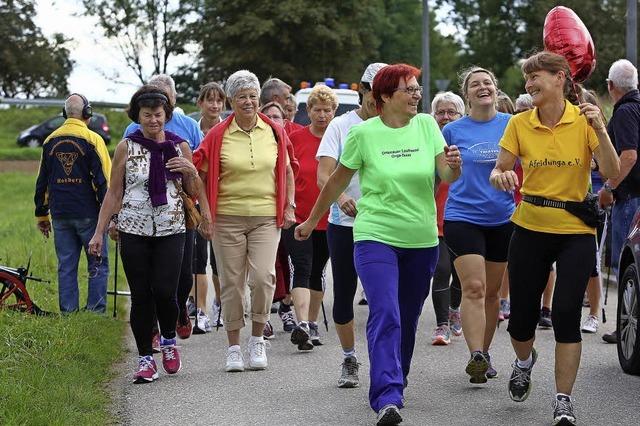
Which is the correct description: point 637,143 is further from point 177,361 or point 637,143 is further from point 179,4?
point 179,4

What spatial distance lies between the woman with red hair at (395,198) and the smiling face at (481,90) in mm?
1056

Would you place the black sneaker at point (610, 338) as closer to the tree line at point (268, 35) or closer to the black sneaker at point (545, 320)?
the black sneaker at point (545, 320)

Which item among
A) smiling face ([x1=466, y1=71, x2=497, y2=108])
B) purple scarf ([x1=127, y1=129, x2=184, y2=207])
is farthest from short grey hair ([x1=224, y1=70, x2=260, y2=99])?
smiling face ([x1=466, y1=71, x2=497, y2=108])

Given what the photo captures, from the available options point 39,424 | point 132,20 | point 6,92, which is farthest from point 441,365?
point 6,92

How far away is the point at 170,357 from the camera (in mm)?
A: 8875

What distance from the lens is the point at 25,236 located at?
61.2 ft

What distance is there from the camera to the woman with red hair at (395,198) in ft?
23.1

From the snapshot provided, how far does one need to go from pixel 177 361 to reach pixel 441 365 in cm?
174

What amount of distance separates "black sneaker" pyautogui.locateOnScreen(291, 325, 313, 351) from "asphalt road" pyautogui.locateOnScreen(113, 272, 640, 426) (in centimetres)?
8

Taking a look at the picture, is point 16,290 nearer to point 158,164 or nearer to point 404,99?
point 158,164

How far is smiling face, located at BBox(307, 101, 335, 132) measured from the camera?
33.2 feet

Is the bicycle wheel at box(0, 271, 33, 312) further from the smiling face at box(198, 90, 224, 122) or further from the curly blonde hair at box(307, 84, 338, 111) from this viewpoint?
the curly blonde hair at box(307, 84, 338, 111)

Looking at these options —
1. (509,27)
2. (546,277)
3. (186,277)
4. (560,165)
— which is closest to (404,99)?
(560,165)

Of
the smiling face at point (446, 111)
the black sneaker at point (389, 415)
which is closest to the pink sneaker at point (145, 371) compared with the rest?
the black sneaker at point (389, 415)
